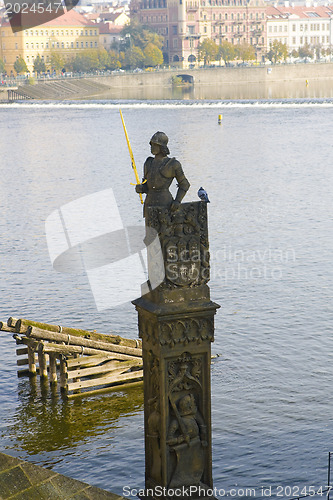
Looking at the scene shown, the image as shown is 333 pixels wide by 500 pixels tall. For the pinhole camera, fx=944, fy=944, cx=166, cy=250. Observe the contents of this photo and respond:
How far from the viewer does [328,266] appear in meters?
37.3

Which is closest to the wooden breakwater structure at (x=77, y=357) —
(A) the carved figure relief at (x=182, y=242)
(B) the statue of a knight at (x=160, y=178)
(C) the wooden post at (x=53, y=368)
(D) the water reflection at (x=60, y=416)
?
(C) the wooden post at (x=53, y=368)

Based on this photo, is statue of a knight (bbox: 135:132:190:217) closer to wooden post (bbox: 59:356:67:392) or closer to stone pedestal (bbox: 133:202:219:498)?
stone pedestal (bbox: 133:202:219:498)

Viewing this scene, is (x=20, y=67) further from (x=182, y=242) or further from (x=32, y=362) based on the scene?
(x=182, y=242)

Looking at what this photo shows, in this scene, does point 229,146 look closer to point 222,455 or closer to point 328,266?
point 328,266

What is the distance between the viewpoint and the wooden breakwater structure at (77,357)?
22.6m

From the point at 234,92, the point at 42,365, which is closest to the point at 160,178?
the point at 42,365

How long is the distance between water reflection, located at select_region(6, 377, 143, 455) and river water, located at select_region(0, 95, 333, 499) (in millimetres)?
32

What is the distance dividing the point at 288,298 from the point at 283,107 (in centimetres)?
10378

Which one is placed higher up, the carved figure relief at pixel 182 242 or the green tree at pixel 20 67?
the green tree at pixel 20 67

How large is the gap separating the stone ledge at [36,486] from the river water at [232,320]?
6.15m

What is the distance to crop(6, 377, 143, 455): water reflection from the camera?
21297 mm

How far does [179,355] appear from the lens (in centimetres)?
1327

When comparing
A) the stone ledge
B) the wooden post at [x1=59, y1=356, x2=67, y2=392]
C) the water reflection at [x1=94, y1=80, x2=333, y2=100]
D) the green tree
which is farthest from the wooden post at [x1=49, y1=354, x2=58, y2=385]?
the green tree

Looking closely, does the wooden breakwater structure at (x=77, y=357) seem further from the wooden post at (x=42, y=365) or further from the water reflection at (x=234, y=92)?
the water reflection at (x=234, y=92)
